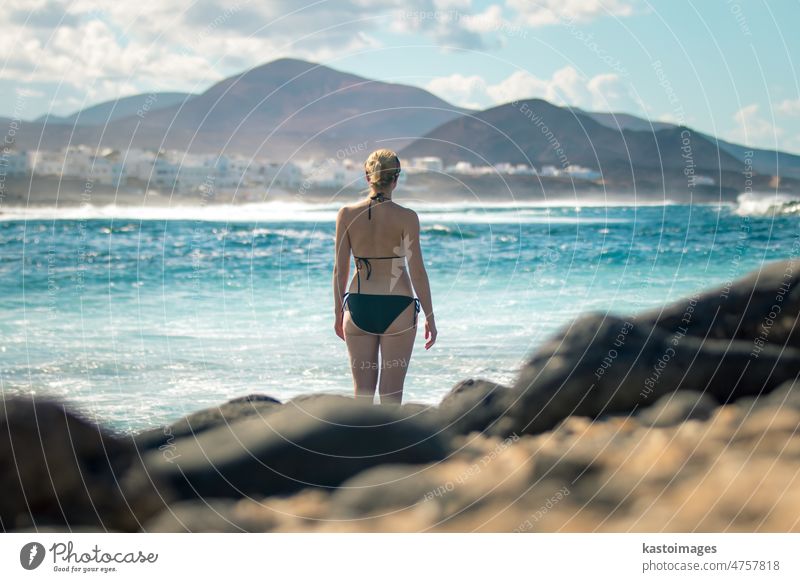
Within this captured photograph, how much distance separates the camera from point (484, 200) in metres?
25.0

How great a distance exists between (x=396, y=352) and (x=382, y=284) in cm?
46

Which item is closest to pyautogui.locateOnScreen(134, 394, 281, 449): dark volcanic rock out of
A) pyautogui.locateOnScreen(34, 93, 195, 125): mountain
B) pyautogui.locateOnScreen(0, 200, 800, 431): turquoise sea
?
pyautogui.locateOnScreen(0, 200, 800, 431): turquoise sea

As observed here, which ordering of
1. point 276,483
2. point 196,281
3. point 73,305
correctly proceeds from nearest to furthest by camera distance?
point 276,483
point 73,305
point 196,281

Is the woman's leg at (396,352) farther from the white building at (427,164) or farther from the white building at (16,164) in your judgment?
the white building at (427,164)

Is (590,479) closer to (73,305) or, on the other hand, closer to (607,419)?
(607,419)

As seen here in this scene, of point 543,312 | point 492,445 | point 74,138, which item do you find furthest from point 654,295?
point 74,138

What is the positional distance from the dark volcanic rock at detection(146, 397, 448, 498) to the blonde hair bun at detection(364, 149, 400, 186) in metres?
1.43

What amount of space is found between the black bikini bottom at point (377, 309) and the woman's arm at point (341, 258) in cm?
19

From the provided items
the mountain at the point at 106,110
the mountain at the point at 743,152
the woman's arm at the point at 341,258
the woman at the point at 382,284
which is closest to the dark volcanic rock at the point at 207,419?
the woman at the point at 382,284

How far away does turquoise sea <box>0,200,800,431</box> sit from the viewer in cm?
996

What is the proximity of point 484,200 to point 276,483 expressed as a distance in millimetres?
20891

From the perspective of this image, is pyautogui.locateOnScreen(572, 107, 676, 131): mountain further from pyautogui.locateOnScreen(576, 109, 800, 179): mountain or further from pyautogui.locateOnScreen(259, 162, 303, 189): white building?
pyautogui.locateOnScreen(259, 162, 303, 189): white building

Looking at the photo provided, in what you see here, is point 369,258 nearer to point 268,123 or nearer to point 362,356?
point 362,356

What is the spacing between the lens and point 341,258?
5516 mm
